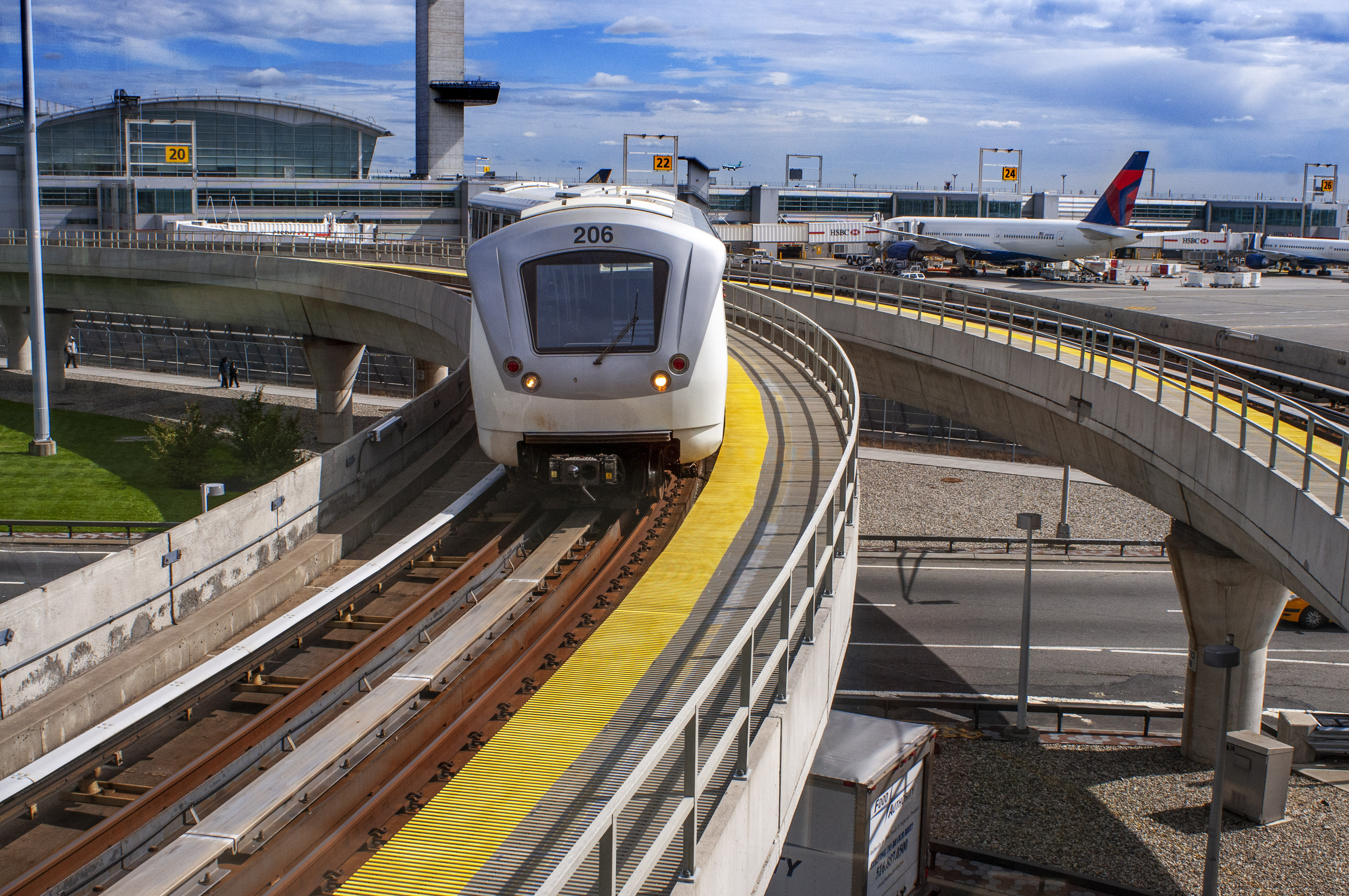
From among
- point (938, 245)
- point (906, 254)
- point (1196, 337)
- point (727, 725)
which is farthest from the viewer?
point (906, 254)

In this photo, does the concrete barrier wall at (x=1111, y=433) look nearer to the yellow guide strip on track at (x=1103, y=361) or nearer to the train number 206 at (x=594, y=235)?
the yellow guide strip on track at (x=1103, y=361)

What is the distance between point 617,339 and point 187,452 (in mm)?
26059

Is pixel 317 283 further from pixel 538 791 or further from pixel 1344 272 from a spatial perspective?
pixel 1344 272

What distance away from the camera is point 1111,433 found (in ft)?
62.3

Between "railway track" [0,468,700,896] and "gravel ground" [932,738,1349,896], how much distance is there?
8.20m

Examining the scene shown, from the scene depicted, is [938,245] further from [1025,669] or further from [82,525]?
[82,525]

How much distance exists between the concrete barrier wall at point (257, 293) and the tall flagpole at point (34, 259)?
7.18 meters

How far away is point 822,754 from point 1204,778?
9.27 m

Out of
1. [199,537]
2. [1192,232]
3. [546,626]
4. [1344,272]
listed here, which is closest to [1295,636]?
[546,626]

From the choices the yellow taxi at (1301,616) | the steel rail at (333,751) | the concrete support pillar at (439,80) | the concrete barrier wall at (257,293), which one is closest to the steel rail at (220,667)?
the steel rail at (333,751)

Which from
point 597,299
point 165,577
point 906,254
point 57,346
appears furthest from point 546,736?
point 906,254

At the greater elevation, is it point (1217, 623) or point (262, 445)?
point (1217, 623)

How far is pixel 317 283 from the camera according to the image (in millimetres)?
38844

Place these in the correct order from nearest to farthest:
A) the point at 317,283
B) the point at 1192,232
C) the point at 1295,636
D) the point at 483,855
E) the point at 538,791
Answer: the point at 483,855, the point at 538,791, the point at 1295,636, the point at 317,283, the point at 1192,232
